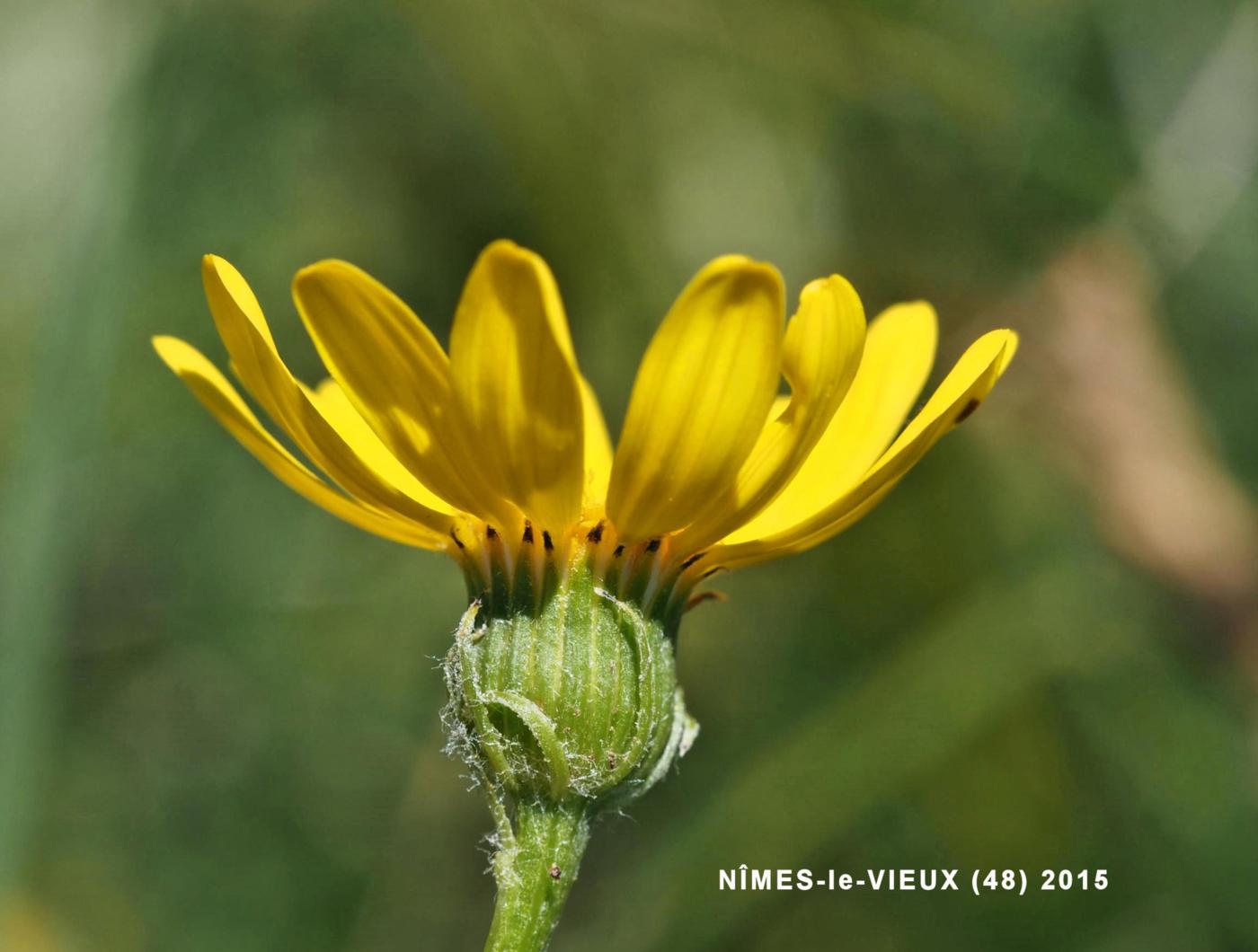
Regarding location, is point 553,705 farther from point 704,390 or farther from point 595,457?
point 595,457

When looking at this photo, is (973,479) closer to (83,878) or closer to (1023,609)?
(1023,609)

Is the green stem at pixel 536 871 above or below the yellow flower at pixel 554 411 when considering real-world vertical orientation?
below

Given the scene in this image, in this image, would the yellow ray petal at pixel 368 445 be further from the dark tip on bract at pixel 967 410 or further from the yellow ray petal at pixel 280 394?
the dark tip on bract at pixel 967 410

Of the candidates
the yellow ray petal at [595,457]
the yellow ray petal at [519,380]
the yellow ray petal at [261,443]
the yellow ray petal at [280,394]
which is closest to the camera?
the yellow ray petal at [519,380]

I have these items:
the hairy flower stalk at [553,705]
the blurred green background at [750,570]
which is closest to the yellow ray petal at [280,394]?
the hairy flower stalk at [553,705]

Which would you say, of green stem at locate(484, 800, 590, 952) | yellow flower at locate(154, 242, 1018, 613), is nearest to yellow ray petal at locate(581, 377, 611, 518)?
yellow flower at locate(154, 242, 1018, 613)

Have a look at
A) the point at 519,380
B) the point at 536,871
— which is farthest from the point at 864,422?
the point at 536,871
